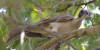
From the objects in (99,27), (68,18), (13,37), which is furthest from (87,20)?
(13,37)

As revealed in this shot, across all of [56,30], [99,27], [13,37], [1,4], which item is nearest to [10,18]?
[1,4]

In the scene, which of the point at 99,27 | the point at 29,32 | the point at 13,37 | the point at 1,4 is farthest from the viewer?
the point at 29,32

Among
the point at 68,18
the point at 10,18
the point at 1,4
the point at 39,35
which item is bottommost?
the point at 10,18

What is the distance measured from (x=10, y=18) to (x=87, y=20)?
4.14 m

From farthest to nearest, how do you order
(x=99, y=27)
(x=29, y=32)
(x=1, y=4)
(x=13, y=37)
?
(x=29, y=32) → (x=13, y=37) → (x=99, y=27) → (x=1, y=4)

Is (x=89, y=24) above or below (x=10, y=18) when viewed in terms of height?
above

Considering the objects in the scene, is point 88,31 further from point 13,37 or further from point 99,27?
point 13,37

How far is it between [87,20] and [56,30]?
4.18 ft

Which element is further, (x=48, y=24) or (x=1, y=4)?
(x=48, y=24)

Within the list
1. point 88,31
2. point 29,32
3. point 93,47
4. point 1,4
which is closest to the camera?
point 1,4

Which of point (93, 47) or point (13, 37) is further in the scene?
point (13, 37)

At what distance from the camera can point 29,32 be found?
552 cm

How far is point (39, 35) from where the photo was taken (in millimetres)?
5680

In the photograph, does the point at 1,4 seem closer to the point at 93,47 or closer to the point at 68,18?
the point at 93,47
